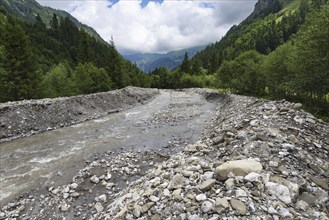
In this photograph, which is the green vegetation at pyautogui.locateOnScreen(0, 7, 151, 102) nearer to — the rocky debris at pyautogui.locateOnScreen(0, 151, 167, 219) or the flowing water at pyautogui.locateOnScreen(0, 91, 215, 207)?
the flowing water at pyautogui.locateOnScreen(0, 91, 215, 207)

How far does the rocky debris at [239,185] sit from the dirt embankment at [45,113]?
45.8 ft

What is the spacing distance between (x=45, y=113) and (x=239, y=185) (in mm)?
24667

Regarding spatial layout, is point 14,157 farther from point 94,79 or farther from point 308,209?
point 94,79

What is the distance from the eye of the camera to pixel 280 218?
505 centimetres

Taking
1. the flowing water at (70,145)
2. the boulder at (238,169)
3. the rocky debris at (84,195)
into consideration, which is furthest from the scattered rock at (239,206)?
the flowing water at (70,145)

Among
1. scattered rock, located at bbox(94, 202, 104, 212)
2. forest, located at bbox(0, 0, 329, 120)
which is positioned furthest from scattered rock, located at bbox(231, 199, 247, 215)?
forest, located at bbox(0, 0, 329, 120)

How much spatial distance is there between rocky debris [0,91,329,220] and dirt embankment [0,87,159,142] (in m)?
14.0

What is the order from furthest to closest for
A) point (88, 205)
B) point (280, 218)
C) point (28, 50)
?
point (28, 50)
point (88, 205)
point (280, 218)

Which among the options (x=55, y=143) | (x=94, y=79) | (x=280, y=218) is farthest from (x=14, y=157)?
(x=94, y=79)

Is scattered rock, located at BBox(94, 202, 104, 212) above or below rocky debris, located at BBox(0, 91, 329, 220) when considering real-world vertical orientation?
below

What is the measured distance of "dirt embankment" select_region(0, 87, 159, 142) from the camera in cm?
2097

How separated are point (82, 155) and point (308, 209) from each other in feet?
45.2

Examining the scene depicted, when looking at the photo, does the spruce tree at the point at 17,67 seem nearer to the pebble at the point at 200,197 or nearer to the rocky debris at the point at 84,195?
the rocky debris at the point at 84,195

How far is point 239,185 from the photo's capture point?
5977 mm
